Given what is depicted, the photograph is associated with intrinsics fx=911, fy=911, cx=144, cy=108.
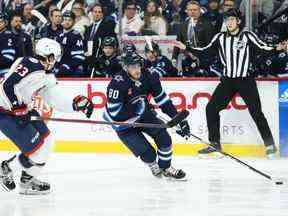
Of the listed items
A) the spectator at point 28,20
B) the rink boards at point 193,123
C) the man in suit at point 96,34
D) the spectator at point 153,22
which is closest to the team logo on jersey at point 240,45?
the rink boards at point 193,123

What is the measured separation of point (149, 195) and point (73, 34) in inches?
128

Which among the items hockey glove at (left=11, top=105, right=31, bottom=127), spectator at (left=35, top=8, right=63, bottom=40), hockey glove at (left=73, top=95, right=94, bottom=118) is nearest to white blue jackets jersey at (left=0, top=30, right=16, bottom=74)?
spectator at (left=35, top=8, right=63, bottom=40)

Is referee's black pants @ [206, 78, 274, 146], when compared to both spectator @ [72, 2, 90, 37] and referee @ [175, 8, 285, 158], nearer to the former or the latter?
referee @ [175, 8, 285, 158]

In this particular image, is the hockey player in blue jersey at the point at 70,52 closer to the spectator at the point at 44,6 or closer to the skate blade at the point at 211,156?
the spectator at the point at 44,6

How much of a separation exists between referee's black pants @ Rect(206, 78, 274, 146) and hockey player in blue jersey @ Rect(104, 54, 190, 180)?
1473 millimetres

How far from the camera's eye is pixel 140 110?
24.9 feet

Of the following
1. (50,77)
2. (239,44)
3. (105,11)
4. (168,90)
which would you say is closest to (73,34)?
(105,11)

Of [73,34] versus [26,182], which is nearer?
[26,182]

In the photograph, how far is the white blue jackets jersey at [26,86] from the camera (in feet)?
21.5

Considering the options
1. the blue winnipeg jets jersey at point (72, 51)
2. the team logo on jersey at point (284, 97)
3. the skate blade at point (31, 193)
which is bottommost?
the skate blade at point (31, 193)

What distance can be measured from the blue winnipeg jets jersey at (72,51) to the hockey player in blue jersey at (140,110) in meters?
2.18

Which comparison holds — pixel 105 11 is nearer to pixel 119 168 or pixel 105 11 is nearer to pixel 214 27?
pixel 214 27

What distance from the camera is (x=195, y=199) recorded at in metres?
6.68

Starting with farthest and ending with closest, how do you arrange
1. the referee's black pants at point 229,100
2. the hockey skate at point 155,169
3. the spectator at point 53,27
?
the spectator at point 53,27, the referee's black pants at point 229,100, the hockey skate at point 155,169
